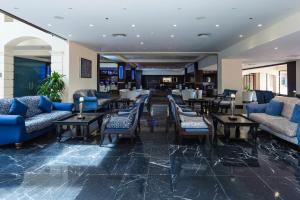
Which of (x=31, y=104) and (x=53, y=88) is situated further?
(x=53, y=88)

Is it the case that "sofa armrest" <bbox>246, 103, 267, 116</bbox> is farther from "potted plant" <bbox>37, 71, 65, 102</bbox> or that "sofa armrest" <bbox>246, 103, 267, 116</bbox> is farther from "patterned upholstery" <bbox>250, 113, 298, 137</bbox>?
"potted plant" <bbox>37, 71, 65, 102</bbox>

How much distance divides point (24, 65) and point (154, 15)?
31.1ft

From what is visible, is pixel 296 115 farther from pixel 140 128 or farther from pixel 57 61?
pixel 57 61

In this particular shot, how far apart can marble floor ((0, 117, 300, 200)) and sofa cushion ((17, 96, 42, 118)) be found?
3.61 feet

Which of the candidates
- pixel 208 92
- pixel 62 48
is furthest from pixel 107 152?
pixel 208 92

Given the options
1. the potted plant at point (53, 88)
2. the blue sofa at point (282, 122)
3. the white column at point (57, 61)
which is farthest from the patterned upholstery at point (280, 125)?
Result: the white column at point (57, 61)

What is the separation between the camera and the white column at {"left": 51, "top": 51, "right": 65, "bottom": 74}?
9.68 m

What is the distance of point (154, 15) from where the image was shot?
6324 millimetres

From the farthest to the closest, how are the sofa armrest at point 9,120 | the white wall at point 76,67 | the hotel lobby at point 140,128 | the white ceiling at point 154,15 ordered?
1. the white wall at point 76,67
2. the white ceiling at point 154,15
3. the sofa armrest at point 9,120
4. the hotel lobby at point 140,128

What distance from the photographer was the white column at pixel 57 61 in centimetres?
968

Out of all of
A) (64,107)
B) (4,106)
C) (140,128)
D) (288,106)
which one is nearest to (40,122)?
(4,106)

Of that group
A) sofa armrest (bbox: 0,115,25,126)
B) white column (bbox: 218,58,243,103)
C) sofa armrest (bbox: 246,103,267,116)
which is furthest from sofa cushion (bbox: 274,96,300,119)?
white column (bbox: 218,58,243,103)

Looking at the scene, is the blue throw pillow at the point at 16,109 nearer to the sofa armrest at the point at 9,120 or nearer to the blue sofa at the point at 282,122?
the sofa armrest at the point at 9,120

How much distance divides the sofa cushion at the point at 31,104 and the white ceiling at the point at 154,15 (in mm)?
2262
